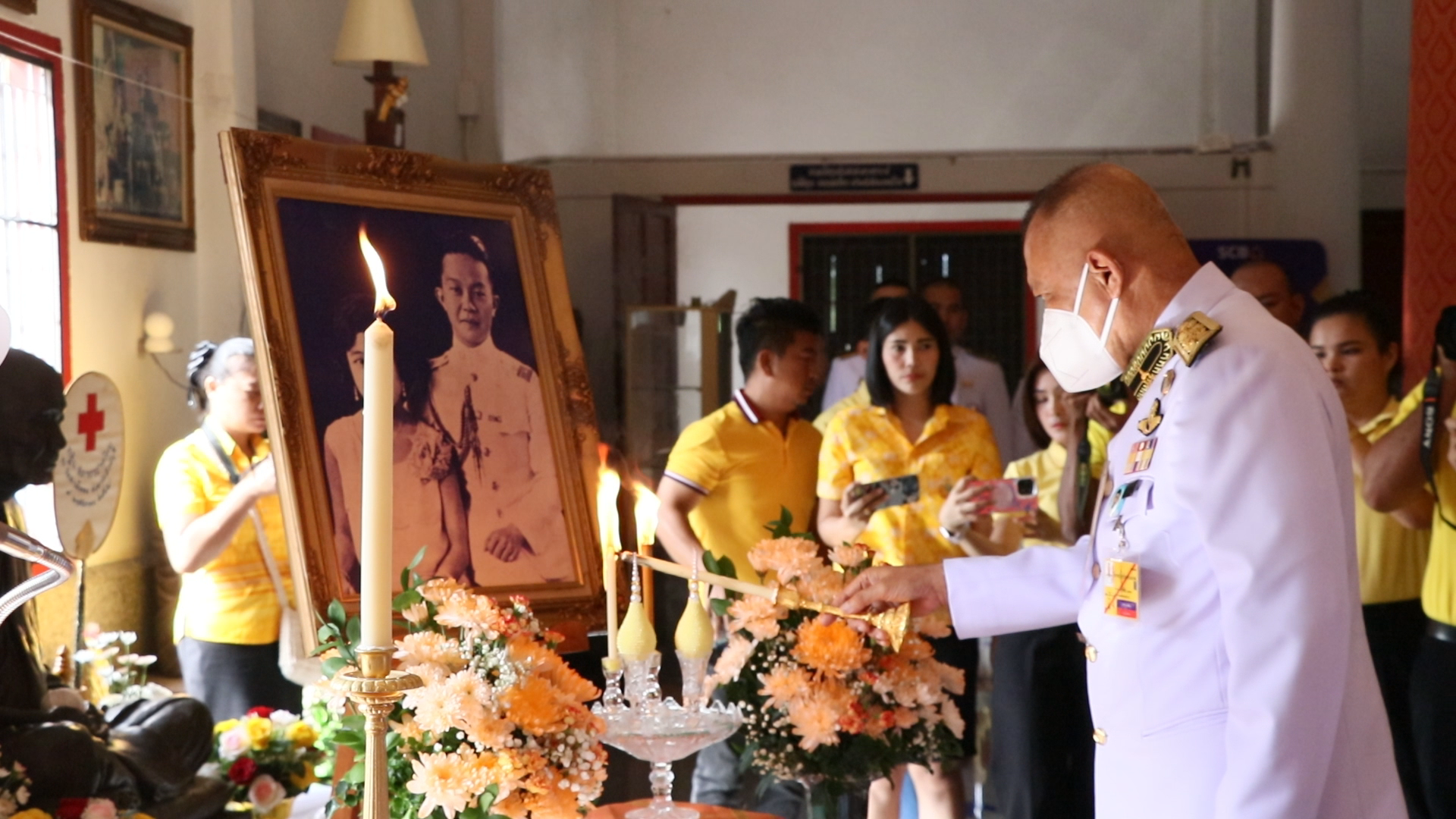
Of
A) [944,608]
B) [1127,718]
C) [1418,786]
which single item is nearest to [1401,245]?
[1418,786]

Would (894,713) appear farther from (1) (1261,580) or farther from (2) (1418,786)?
(2) (1418,786)

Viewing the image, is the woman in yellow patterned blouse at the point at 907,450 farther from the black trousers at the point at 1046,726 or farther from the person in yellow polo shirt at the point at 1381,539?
the person in yellow polo shirt at the point at 1381,539

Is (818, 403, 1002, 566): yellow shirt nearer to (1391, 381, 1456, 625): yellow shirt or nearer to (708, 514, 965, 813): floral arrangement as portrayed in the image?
(1391, 381, 1456, 625): yellow shirt

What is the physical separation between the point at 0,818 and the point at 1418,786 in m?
2.85

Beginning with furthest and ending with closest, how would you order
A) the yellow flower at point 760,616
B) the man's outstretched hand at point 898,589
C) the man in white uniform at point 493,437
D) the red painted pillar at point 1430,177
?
the red painted pillar at point 1430,177 → the man in white uniform at point 493,437 → the yellow flower at point 760,616 → the man's outstretched hand at point 898,589

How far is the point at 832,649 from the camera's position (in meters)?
1.99

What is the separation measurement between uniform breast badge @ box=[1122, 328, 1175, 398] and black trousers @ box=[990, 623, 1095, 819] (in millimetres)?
1822

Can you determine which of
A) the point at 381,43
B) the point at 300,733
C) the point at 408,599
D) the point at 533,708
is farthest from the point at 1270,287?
the point at 533,708

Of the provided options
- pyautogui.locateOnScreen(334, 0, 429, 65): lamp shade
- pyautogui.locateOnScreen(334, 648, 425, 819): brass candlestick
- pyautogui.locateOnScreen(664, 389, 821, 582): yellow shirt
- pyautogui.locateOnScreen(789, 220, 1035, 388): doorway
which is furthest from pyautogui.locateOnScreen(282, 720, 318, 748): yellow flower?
pyautogui.locateOnScreen(789, 220, 1035, 388): doorway

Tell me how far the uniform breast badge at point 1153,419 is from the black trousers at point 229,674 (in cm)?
225

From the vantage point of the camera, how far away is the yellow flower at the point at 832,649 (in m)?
1.99

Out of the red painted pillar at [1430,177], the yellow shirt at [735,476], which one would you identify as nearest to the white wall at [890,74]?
the red painted pillar at [1430,177]

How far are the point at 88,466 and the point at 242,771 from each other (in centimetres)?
68

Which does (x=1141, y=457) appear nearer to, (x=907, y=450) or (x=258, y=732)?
(x=907, y=450)
